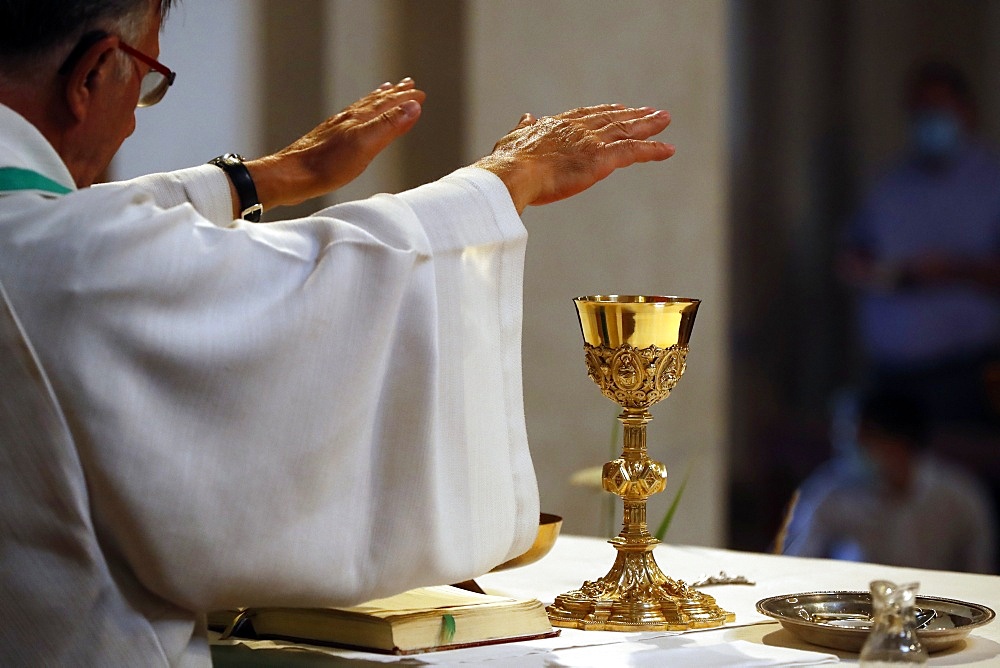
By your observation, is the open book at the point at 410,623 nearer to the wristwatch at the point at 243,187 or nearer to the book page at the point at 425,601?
the book page at the point at 425,601

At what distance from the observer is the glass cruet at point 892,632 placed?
997 millimetres

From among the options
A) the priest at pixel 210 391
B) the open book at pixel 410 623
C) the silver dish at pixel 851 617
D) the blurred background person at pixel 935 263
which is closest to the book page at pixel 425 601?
the open book at pixel 410 623

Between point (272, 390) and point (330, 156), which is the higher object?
point (330, 156)

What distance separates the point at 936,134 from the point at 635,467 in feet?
18.1

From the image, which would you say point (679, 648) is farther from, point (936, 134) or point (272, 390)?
point (936, 134)

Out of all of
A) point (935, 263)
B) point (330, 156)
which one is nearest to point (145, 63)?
point (330, 156)

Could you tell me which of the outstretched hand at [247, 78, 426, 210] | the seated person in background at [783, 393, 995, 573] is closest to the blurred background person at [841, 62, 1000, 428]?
the seated person in background at [783, 393, 995, 573]

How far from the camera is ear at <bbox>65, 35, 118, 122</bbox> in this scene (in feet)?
3.72

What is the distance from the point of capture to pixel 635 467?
54.0 inches

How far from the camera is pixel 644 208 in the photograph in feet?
12.5

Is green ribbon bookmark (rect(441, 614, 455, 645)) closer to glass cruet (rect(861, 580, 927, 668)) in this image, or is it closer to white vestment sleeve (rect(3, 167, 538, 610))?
white vestment sleeve (rect(3, 167, 538, 610))

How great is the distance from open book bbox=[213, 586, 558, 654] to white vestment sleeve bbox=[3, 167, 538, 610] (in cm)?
11

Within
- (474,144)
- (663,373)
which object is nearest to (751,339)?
(474,144)

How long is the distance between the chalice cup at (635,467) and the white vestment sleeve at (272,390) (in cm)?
22
